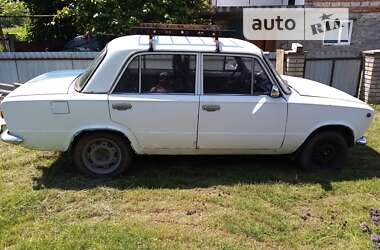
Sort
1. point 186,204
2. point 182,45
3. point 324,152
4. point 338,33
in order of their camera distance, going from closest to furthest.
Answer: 1. point 186,204
2. point 182,45
3. point 324,152
4. point 338,33

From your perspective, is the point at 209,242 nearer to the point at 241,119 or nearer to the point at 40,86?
the point at 241,119

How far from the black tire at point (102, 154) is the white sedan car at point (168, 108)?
0.04 feet

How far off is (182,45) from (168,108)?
0.77 meters

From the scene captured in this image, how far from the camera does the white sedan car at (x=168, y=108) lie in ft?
15.3

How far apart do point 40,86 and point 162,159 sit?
6.02 feet

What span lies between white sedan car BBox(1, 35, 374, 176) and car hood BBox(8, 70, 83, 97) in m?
0.01

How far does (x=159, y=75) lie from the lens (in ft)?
15.7

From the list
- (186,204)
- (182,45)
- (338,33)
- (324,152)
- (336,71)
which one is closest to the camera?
(186,204)

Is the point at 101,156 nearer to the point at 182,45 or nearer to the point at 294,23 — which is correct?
the point at 182,45

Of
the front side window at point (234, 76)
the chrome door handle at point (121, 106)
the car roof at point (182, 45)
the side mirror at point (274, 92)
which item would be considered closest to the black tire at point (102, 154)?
the chrome door handle at point (121, 106)

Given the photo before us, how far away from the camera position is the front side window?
485cm

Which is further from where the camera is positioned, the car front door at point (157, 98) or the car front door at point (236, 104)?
the car front door at point (236, 104)

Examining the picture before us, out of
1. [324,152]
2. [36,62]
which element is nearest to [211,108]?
[324,152]

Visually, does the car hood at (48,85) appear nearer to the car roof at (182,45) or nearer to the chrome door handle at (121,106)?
the chrome door handle at (121,106)
